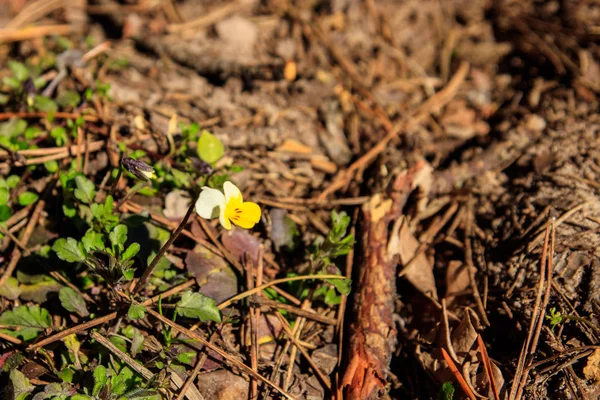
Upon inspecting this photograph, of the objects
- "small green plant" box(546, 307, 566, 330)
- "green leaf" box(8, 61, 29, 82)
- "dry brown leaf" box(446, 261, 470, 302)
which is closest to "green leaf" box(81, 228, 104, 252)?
"green leaf" box(8, 61, 29, 82)

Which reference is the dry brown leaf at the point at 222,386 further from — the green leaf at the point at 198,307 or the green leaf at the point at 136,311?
the green leaf at the point at 136,311

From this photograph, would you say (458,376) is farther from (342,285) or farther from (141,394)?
(141,394)

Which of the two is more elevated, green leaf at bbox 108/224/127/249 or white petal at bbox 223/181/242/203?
white petal at bbox 223/181/242/203

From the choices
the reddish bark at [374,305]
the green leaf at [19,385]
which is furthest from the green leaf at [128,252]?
the reddish bark at [374,305]

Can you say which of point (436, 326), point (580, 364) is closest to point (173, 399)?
point (436, 326)

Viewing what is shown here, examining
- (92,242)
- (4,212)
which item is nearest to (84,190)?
(92,242)

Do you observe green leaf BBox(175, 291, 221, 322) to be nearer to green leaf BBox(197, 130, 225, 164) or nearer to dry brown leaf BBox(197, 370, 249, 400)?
dry brown leaf BBox(197, 370, 249, 400)

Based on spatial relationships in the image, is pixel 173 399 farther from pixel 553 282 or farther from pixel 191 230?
pixel 553 282
